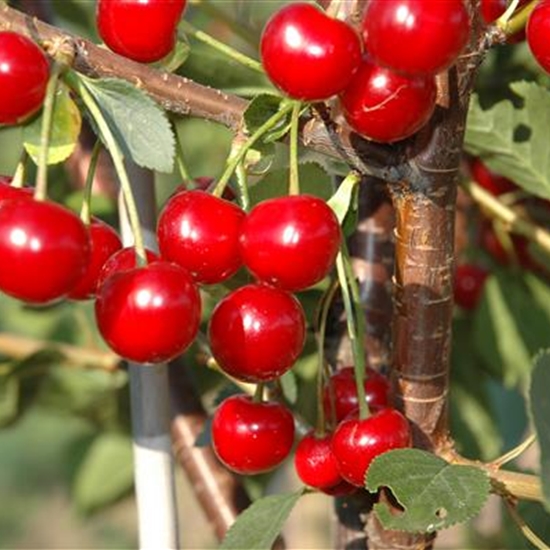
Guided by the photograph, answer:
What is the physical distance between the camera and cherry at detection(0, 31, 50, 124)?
2.62 ft

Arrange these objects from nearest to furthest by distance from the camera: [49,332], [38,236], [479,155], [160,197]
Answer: [38,236], [479,155], [49,332], [160,197]

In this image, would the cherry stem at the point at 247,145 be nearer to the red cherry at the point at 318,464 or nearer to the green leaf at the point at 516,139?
the red cherry at the point at 318,464

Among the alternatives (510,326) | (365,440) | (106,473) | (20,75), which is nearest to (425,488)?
(365,440)

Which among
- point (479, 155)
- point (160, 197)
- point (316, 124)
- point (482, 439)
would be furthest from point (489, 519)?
point (316, 124)

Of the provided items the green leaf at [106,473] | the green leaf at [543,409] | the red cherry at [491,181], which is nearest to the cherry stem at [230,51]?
the green leaf at [543,409]

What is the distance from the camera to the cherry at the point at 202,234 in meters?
0.87

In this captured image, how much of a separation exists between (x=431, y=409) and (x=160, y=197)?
1.34 meters

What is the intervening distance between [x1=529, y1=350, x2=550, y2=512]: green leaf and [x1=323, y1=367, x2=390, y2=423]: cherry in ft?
0.59

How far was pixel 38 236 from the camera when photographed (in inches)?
30.8

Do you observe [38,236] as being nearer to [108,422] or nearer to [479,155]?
[479,155]

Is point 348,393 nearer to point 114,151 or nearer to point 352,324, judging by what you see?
point 352,324

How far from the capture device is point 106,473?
173 centimetres

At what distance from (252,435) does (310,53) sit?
1.10 feet

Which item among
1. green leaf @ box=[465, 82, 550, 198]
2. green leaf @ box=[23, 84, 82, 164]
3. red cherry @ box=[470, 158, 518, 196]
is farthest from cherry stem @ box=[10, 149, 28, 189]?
red cherry @ box=[470, 158, 518, 196]
